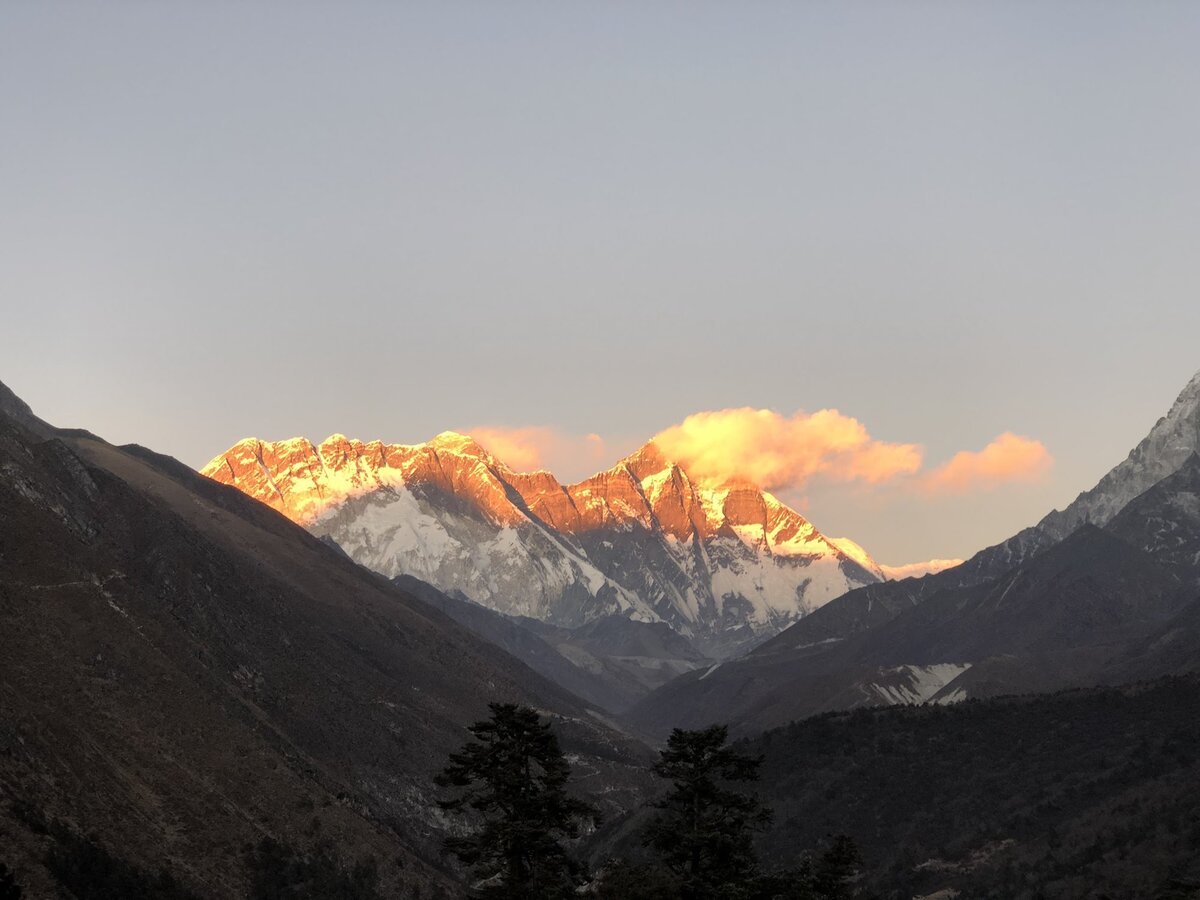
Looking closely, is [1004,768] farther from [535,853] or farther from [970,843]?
[535,853]

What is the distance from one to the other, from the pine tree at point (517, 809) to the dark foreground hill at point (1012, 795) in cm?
6250

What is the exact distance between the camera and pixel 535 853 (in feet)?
197

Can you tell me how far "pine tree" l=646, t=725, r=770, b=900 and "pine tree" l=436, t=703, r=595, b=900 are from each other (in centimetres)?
434

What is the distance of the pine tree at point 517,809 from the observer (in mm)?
59625

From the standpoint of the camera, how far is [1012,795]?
158 metres

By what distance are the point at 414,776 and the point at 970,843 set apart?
7555 cm

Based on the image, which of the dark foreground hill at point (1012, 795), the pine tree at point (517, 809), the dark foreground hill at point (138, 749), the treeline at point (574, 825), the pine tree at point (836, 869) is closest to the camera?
the pine tree at point (517, 809)

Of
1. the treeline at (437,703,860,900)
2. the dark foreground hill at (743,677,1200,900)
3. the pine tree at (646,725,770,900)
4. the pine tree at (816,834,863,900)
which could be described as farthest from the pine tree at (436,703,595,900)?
the dark foreground hill at (743,677,1200,900)

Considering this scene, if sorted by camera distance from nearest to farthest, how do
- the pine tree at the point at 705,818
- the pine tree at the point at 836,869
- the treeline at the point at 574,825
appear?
the treeline at the point at 574,825, the pine tree at the point at 705,818, the pine tree at the point at 836,869

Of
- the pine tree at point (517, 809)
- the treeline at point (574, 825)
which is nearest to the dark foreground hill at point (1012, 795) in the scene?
the treeline at point (574, 825)

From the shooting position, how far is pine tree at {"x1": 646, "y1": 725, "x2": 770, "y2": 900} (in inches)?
2432

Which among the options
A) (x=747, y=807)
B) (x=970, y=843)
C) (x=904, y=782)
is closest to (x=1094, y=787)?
(x=970, y=843)

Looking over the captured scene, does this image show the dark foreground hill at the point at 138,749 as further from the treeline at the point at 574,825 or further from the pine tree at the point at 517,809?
the treeline at the point at 574,825

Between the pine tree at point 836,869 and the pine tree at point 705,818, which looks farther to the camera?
the pine tree at point 836,869
